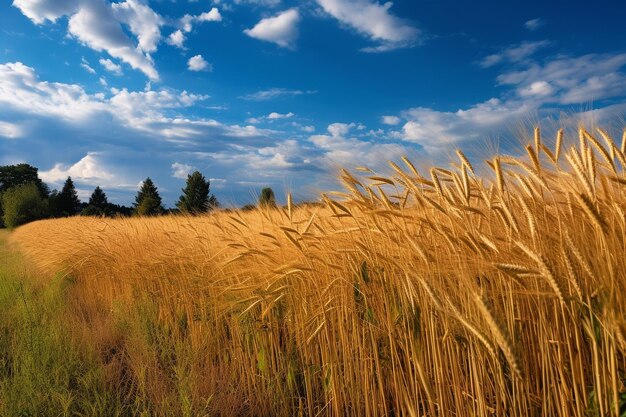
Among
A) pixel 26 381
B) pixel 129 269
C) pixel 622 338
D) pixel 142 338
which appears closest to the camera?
pixel 622 338

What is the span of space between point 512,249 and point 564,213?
0.96 ft

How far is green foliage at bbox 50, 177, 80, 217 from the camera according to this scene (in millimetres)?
38312

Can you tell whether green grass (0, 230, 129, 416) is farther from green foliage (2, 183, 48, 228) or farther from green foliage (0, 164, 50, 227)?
green foliage (0, 164, 50, 227)

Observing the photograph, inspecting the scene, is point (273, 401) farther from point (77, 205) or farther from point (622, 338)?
point (77, 205)

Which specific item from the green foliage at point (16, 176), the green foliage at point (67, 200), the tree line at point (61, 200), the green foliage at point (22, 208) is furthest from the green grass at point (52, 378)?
the green foliage at point (16, 176)

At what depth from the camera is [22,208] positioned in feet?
101

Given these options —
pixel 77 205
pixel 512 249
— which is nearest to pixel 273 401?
pixel 512 249

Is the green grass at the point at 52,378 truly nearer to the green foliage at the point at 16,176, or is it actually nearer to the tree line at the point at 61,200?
the tree line at the point at 61,200

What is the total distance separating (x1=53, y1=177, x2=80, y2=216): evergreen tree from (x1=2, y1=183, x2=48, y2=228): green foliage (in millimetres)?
5836

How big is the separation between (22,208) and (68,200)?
33.5 feet

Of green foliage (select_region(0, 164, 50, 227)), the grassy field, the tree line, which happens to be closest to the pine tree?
the tree line

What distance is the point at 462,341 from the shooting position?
168 centimetres

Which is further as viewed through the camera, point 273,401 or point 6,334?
point 6,334

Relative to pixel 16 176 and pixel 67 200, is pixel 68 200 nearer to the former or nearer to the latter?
pixel 67 200
